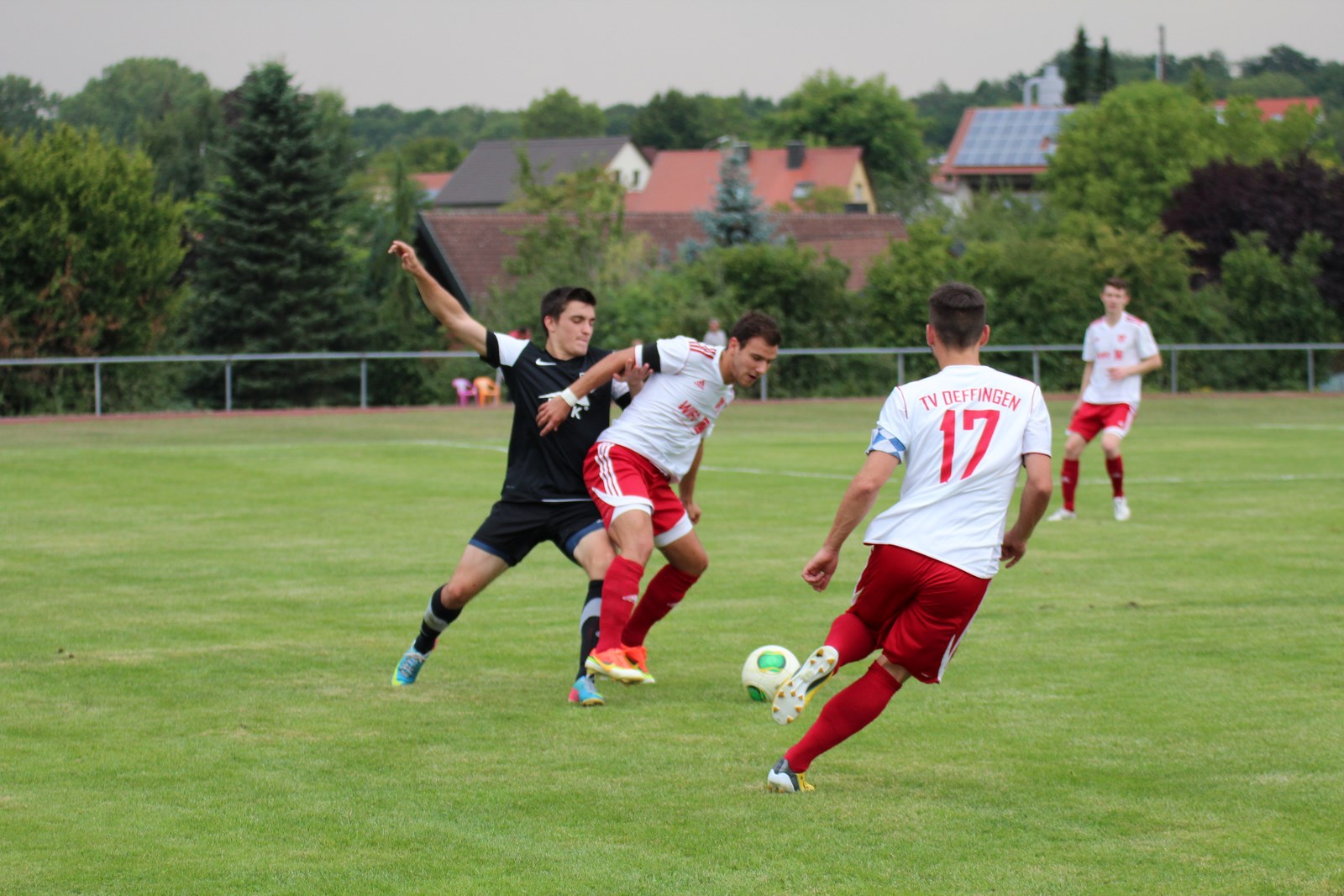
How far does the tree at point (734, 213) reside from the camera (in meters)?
42.3

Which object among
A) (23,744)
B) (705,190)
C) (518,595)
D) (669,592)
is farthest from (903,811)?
(705,190)

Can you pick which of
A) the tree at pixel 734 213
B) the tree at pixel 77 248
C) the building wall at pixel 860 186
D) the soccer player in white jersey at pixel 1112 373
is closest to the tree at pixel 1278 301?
the tree at pixel 734 213

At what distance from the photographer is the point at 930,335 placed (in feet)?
18.0

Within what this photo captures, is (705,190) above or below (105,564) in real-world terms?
above

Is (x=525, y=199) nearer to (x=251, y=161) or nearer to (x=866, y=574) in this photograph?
(x=251, y=161)

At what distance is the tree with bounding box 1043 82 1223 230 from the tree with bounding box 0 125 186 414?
38922 mm

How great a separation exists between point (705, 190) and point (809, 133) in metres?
11.9

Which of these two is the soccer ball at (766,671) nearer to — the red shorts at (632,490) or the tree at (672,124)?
the red shorts at (632,490)

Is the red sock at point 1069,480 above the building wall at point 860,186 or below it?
below

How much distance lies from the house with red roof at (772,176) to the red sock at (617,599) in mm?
88648

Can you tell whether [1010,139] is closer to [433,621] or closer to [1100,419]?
[1100,419]

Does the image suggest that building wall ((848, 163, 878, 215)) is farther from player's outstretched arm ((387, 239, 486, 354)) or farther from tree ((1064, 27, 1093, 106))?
player's outstretched arm ((387, 239, 486, 354))

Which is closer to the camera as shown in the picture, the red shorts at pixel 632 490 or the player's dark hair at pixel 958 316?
the player's dark hair at pixel 958 316

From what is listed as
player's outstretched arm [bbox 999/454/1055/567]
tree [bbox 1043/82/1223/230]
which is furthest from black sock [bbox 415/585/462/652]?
tree [bbox 1043/82/1223/230]
